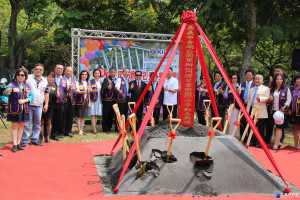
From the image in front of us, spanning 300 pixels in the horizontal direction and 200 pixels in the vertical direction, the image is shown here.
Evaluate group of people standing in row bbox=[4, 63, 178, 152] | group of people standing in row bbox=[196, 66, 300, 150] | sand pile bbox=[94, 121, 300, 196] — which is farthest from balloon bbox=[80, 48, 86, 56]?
sand pile bbox=[94, 121, 300, 196]

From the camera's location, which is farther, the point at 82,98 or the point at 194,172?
the point at 82,98

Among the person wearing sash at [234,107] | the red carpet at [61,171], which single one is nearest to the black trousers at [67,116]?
the red carpet at [61,171]

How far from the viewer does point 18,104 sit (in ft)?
15.5

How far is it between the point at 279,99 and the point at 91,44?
4794 millimetres

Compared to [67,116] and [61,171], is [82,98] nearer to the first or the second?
[67,116]

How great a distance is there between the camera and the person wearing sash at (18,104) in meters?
4.68

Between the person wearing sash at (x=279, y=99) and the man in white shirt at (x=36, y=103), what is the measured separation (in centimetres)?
434

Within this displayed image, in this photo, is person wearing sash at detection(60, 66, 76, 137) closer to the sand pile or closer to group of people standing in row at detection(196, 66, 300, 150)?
the sand pile

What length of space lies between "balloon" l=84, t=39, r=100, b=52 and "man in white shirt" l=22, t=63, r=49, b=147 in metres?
2.62

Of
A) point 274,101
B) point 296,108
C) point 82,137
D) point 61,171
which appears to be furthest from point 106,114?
point 296,108

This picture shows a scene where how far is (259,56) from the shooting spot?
1341cm

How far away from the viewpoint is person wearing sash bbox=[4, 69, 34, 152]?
15.4 ft

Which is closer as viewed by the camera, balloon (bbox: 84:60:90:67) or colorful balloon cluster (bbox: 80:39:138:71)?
colorful balloon cluster (bbox: 80:39:138:71)

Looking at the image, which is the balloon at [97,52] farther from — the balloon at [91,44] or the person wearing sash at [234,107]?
the person wearing sash at [234,107]
